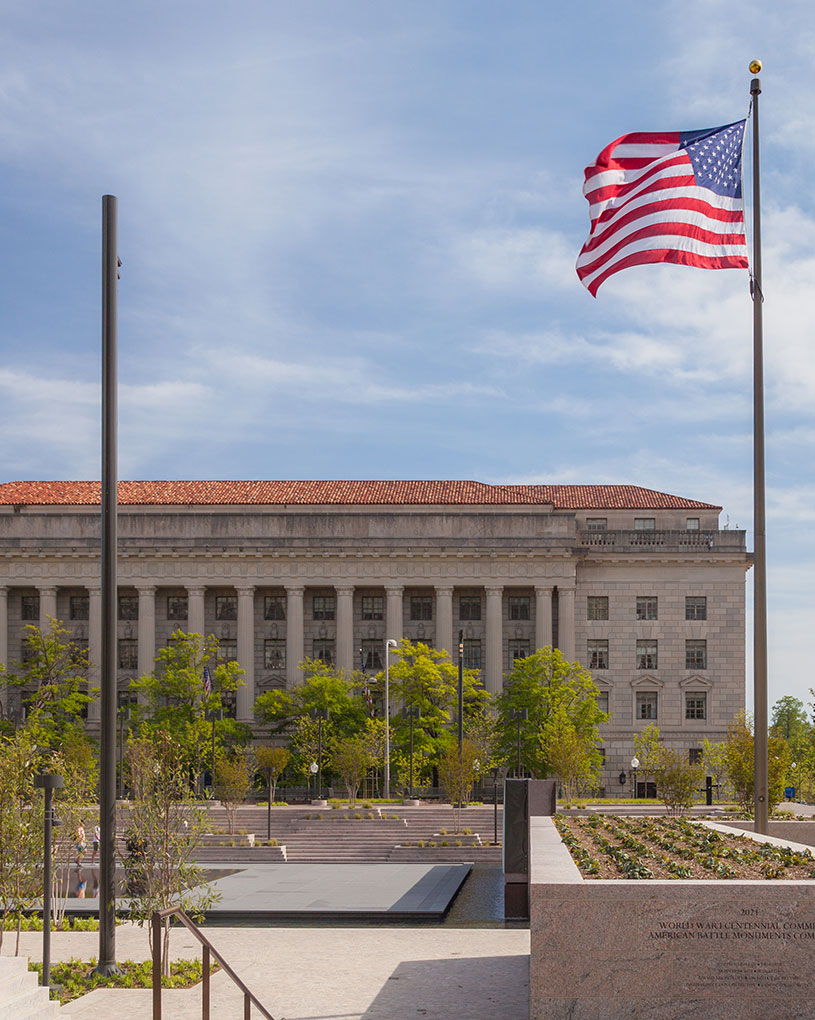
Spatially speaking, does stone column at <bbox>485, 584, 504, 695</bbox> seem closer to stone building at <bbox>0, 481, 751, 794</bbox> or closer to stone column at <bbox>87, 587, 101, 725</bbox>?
stone building at <bbox>0, 481, 751, 794</bbox>

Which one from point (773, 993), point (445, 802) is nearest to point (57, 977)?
point (773, 993)

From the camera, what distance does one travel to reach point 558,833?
2083 centimetres

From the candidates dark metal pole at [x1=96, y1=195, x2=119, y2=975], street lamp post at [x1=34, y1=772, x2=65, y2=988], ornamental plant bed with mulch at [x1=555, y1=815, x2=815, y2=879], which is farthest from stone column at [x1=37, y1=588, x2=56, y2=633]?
street lamp post at [x1=34, y1=772, x2=65, y2=988]

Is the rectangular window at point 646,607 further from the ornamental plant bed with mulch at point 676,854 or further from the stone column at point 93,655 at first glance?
the ornamental plant bed with mulch at point 676,854

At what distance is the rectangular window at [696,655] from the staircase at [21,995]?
78.4 meters

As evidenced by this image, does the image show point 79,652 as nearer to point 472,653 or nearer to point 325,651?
point 325,651

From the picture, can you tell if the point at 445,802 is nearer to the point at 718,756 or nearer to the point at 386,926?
the point at 718,756

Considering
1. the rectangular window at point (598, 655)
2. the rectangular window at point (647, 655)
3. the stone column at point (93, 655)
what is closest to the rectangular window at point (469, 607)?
the rectangular window at point (598, 655)

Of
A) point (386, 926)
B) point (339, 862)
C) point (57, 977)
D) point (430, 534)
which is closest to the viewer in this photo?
point (57, 977)

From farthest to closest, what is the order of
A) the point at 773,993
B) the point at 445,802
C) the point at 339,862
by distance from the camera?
the point at 445,802, the point at 339,862, the point at 773,993

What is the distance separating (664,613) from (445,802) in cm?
2686

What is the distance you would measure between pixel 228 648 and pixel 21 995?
255ft

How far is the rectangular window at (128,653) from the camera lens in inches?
3538

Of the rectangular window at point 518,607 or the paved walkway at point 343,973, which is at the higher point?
the rectangular window at point 518,607
